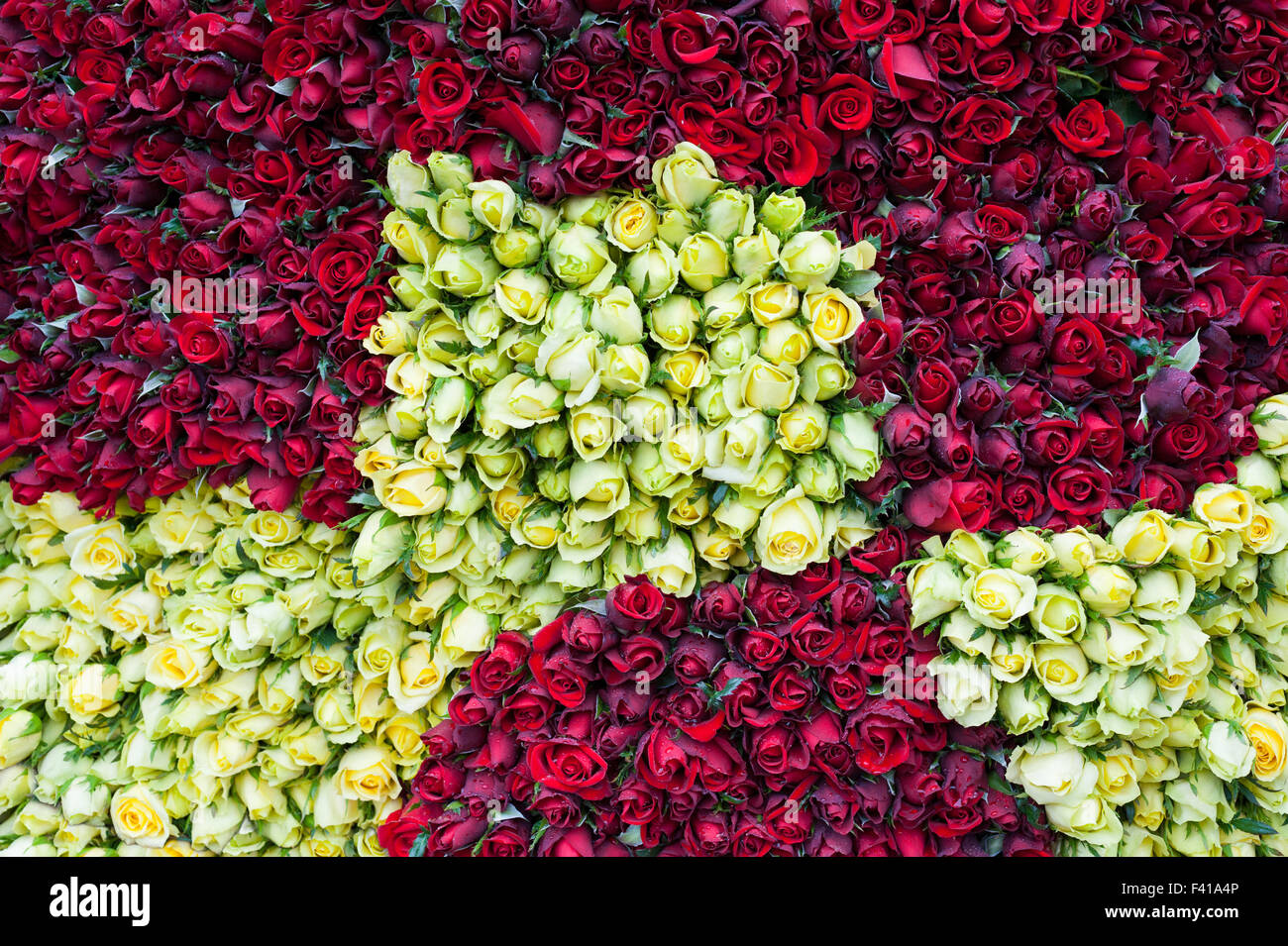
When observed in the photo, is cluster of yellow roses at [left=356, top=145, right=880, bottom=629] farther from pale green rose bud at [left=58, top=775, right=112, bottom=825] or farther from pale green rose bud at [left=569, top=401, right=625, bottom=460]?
pale green rose bud at [left=58, top=775, right=112, bottom=825]

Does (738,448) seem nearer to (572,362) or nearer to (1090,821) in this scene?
(572,362)

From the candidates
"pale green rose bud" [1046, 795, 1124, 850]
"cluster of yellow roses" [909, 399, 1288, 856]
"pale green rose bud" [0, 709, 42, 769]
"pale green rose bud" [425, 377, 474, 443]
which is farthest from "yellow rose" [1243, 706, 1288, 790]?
"pale green rose bud" [0, 709, 42, 769]

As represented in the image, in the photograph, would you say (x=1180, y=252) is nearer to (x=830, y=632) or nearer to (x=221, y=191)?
(x=830, y=632)

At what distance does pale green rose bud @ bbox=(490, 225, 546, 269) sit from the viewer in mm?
1481

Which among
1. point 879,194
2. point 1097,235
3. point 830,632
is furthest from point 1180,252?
point 830,632

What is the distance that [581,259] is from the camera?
1.47 m

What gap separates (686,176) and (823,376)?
1.27 feet

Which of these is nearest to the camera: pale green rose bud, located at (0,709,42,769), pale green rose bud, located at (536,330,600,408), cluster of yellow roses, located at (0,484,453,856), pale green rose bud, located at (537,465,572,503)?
pale green rose bud, located at (536,330,600,408)

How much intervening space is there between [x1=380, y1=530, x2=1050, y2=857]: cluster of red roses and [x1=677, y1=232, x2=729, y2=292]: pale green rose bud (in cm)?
51

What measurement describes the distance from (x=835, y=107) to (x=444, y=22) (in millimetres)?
655

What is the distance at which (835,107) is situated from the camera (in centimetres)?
150

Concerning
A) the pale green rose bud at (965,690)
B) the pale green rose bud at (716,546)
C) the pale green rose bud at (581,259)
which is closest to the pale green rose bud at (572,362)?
the pale green rose bud at (581,259)

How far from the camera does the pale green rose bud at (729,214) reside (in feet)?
4.80
